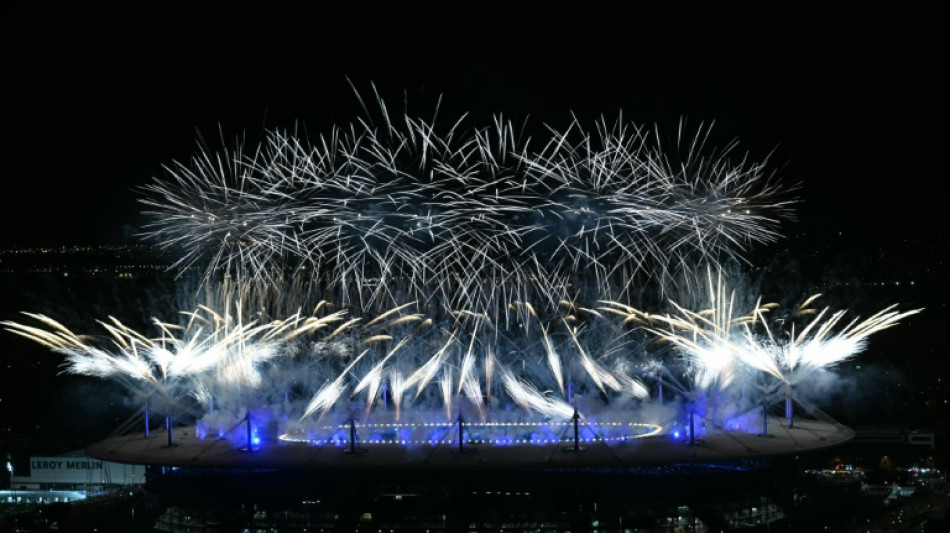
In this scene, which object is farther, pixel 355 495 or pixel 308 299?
pixel 308 299

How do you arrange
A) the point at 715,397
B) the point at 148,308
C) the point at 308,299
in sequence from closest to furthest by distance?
the point at 715,397 → the point at 308,299 → the point at 148,308

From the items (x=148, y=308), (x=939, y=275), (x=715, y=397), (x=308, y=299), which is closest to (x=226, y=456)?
(x=308, y=299)

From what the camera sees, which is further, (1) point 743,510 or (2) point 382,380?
(2) point 382,380

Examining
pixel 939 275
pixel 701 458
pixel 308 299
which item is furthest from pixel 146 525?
pixel 939 275

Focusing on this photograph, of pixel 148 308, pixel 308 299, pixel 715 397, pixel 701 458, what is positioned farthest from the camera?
pixel 148 308

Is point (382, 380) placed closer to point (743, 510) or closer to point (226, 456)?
point (226, 456)

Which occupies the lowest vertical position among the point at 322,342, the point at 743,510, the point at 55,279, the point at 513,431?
the point at 743,510

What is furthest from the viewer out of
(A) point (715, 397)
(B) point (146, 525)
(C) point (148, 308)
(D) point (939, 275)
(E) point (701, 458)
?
(D) point (939, 275)

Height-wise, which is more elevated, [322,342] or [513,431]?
[322,342]

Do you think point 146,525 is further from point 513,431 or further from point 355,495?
point 513,431
